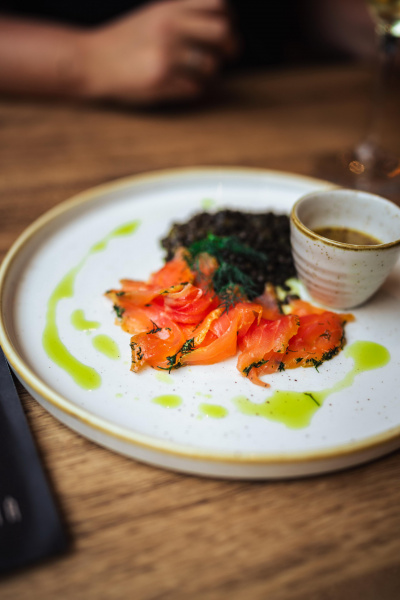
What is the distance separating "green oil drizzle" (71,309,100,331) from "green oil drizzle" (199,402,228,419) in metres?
0.40

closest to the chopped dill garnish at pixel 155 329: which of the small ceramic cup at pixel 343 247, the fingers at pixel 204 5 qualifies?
the small ceramic cup at pixel 343 247

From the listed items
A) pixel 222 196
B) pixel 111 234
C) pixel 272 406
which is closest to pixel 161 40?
pixel 222 196

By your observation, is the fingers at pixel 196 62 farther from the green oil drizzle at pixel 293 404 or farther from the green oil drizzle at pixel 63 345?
the green oil drizzle at pixel 293 404

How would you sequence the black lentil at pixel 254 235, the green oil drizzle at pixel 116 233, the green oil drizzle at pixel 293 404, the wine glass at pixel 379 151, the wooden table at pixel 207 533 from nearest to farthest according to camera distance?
1. the wooden table at pixel 207 533
2. the green oil drizzle at pixel 293 404
3. the black lentil at pixel 254 235
4. the green oil drizzle at pixel 116 233
5. the wine glass at pixel 379 151

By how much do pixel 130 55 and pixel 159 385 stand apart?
187 centimetres

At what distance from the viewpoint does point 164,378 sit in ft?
3.79

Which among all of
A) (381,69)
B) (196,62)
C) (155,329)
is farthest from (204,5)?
(155,329)

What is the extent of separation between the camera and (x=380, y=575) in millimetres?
817

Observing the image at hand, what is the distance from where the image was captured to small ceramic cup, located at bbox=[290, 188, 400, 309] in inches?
49.5

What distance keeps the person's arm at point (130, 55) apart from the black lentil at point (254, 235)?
1158 mm

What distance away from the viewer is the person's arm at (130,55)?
237 centimetres

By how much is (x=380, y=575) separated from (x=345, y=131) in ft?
6.86

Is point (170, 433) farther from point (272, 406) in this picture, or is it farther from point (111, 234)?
point (111, 234)

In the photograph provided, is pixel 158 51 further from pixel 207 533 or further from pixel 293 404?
pixel 207 533
